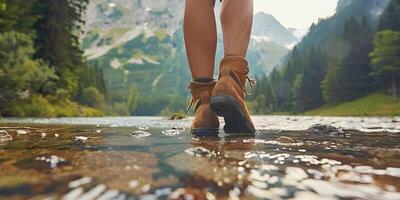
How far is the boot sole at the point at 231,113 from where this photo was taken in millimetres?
3094

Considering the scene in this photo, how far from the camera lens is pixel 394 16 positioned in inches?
2391

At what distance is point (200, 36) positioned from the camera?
3.53 meters

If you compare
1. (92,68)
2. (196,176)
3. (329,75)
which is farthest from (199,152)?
(92,68)

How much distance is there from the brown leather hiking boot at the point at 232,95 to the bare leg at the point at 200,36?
0.62ft

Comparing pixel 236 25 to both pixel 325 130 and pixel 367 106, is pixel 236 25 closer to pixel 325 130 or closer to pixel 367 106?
pixel 325 130

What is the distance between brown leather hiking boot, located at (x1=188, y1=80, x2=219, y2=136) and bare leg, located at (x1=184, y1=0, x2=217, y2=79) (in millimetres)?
102

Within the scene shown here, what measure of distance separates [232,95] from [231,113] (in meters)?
0.16

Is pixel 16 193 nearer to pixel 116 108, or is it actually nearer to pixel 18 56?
pixel 18 56

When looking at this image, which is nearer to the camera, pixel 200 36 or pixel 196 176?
pixel 196 176

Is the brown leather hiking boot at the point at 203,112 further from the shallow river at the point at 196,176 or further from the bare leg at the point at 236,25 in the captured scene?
the shallow river at the point at 196,176

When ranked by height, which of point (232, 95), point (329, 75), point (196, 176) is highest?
point (329, 75)

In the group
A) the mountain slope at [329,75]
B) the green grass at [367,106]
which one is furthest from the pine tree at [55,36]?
the mountain slope at [329,75]

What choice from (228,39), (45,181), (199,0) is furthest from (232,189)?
(199,0)

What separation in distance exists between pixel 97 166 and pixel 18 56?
22867 millimetres
